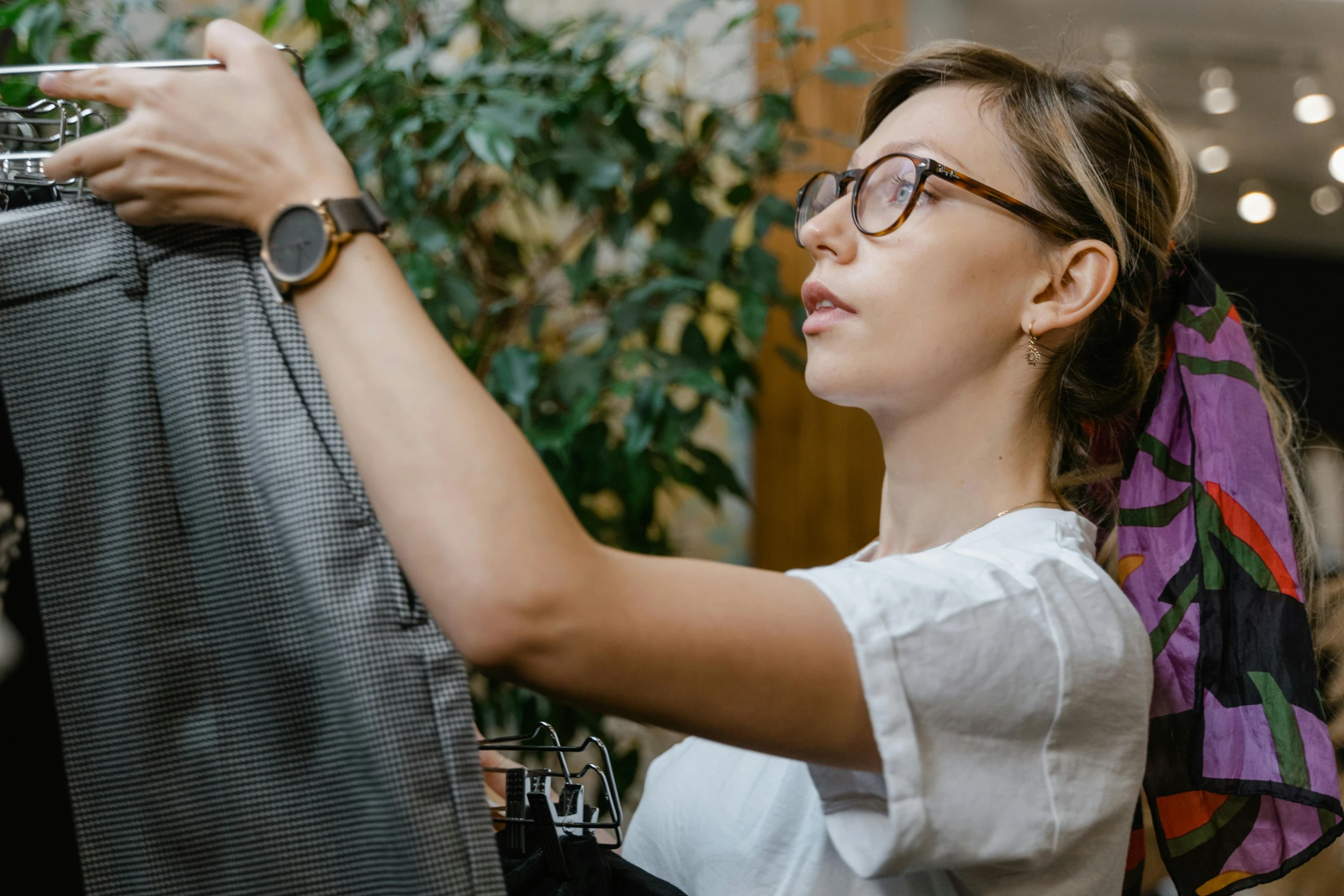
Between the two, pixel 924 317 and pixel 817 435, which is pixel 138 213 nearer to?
pixel 924 317

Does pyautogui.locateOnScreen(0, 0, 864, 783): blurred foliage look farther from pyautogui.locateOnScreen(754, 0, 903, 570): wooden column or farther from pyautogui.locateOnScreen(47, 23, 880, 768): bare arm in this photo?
pyautogui.locateOnScreen(47, 23, 880, 768): bare arm

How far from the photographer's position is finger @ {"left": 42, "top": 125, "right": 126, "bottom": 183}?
23.2 inches

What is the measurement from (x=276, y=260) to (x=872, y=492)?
6.55 feet

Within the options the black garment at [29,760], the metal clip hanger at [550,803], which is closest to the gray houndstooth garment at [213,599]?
the black garment at [29,760]

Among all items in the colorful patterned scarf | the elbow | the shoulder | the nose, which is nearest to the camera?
the elbow

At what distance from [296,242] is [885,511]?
65 cm

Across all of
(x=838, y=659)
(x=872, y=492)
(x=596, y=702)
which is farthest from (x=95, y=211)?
(x=872, y=492)

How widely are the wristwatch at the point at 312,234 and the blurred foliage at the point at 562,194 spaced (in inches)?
30.1

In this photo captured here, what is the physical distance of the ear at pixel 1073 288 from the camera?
938 mm

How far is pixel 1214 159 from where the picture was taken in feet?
16.1

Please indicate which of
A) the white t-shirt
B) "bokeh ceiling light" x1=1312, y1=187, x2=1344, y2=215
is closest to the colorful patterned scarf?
the white t-shirt

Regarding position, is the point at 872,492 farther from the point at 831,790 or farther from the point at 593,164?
the point at 831,790

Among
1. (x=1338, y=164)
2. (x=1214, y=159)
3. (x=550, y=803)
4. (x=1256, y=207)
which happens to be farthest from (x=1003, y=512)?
(x=1256, y=207)

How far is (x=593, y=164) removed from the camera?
1576 mm
